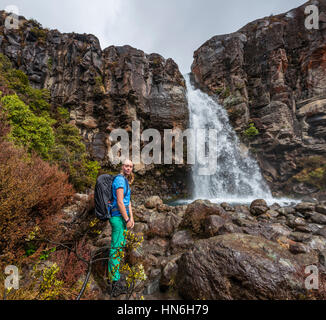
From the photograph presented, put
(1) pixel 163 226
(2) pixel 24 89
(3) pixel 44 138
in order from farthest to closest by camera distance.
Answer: (2) pixel 24 89 → (3) pixel 44 138 → (1) pixel 163 226

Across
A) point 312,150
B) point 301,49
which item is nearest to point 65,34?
point 301,49

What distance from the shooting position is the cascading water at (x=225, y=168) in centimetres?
1633

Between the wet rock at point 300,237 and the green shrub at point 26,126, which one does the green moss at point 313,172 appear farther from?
the green shrub at point 26,126

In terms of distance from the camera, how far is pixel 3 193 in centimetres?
229

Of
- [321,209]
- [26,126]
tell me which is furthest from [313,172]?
[26,126]

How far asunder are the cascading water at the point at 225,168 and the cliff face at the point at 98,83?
101 inches

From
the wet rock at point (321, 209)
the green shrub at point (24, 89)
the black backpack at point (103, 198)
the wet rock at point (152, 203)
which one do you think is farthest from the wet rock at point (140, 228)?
the green shrub at point (24, 89)

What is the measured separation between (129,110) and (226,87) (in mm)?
14809

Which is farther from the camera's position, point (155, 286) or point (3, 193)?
point (155, 286)

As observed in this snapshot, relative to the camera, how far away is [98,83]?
15836mm

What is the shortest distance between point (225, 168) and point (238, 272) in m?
16.1

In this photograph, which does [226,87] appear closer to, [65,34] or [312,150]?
[312,150]

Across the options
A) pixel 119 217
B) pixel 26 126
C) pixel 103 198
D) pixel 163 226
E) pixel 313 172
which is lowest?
pixel 163 226

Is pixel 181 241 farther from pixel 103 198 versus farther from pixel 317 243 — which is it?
pixel 317 243
